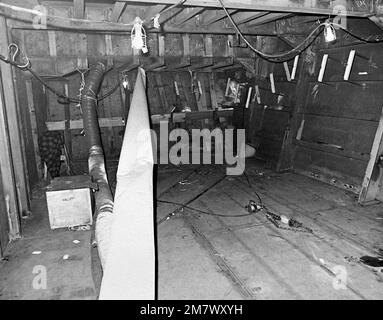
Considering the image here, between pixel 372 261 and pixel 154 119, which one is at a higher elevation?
pixel 154 119

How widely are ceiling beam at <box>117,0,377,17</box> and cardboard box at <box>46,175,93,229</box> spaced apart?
109 inches

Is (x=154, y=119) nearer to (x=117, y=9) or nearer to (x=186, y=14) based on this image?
(x=186, y=14)

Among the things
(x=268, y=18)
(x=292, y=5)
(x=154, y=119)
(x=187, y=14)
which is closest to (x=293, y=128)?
(x=268, y=18)

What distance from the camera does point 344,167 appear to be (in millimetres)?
6016

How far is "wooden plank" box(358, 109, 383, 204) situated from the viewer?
201 inches

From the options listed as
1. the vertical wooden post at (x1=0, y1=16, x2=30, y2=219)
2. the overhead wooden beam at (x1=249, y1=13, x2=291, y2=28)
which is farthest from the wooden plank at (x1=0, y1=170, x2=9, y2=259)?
the overhead wooden beam at (x1=249, y1=13, x2=291, y2=28)

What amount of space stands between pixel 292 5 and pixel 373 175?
319 centimetres

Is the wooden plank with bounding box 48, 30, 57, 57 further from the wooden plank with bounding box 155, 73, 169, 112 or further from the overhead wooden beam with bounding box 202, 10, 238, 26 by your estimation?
the wooden plank with bounding box 155, 73, 169, 112

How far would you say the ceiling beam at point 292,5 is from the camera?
147 inches

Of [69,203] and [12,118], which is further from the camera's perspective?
[12,118]

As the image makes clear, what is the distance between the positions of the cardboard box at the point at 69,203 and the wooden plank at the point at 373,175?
4640 millimetres

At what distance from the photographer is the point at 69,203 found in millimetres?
4617
